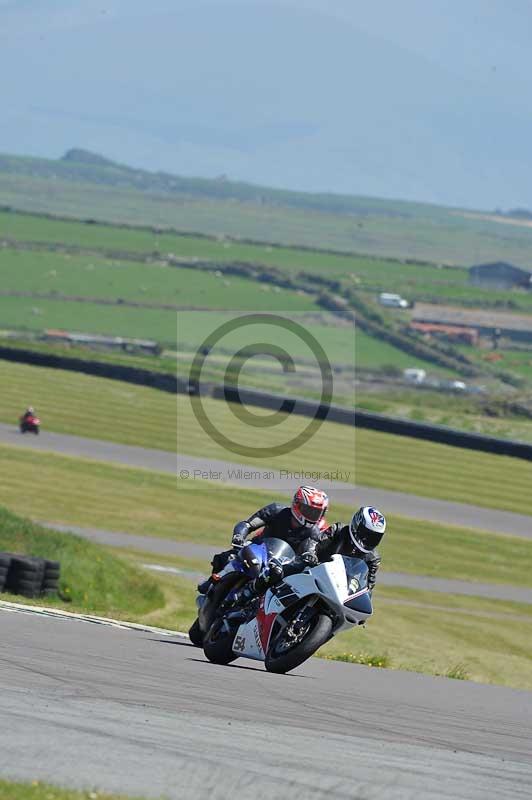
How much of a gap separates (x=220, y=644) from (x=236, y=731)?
14.5 feet

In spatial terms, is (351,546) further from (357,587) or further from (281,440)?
(281,440)

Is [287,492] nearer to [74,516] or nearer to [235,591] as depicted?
[74,516]

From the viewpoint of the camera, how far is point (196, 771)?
689cm

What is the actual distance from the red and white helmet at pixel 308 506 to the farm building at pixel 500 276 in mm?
129484

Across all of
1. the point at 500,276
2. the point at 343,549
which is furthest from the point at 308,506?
the point at 500,276

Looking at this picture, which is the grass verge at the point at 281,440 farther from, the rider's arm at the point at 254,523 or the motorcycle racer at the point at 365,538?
the motorcycle racer at the point at 365,538

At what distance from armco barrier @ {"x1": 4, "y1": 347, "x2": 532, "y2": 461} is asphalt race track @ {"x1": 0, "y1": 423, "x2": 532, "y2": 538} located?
7.33m

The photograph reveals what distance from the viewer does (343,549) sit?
1164cm

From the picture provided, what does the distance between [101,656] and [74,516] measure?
850 inches

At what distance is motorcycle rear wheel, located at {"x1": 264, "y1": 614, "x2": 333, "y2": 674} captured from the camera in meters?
11.1

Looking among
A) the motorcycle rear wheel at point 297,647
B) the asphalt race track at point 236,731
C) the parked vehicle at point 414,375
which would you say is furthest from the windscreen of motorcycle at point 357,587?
the parked vehicle at point 414,375

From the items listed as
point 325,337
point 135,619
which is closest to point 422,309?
point 325,337

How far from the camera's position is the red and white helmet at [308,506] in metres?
12.4
